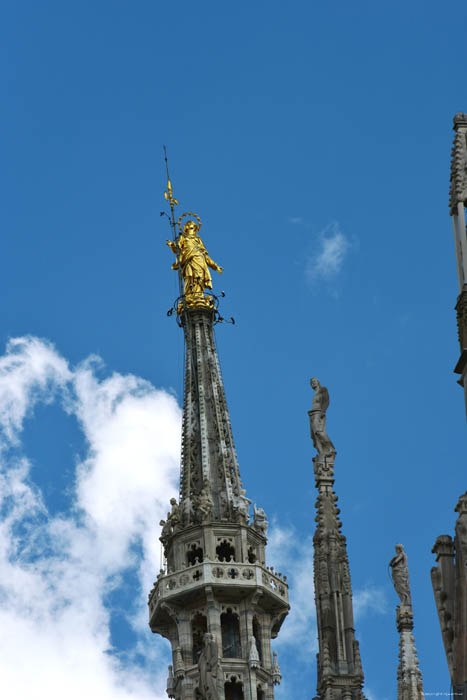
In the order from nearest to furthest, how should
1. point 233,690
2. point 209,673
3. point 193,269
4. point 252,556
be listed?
point 209,673
point 233,690
point 252,556
point 193,269

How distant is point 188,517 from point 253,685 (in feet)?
31.9

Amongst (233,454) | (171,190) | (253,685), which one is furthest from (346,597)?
(171,190)

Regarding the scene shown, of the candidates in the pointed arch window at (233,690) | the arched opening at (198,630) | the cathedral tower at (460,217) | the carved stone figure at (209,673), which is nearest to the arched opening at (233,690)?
the pointed arch window at (233,690)

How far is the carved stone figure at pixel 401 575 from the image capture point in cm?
4028

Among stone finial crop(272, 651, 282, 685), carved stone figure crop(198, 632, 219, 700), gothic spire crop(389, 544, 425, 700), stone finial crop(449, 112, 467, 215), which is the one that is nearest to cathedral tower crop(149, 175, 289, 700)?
stone finial crop(272, 651, 282, 685)

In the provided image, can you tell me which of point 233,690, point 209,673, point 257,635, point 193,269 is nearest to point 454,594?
point 209,673

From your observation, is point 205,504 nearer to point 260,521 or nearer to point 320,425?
point 260,521

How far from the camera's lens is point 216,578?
9050 centimetres

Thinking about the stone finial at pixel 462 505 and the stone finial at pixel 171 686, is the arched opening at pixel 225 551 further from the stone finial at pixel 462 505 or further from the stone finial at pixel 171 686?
the stone finial at pixel 462 505

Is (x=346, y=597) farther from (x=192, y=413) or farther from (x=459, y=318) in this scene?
(x=192, y=413)

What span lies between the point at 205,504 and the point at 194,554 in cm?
246

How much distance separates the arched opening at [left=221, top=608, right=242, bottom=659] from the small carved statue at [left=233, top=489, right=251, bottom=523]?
4.94 metres

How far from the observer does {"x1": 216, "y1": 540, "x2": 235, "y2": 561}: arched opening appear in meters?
92.8

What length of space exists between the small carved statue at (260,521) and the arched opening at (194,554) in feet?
10.6
